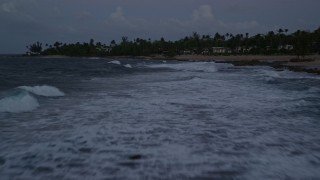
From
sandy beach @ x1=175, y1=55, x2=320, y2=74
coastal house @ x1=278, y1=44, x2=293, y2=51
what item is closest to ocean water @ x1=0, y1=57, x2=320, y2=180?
sandy beach @ x1=175, y1=55, x2=320, y2=74

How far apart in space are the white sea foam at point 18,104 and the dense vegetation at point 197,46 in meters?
63.5

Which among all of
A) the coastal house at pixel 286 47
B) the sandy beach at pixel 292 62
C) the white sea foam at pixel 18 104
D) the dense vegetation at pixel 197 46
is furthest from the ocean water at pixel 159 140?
the coastal house at pixel 286 47

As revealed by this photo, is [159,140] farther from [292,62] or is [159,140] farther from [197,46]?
[197,46]

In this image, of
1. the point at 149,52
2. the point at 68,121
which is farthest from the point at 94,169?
the point at 149,52

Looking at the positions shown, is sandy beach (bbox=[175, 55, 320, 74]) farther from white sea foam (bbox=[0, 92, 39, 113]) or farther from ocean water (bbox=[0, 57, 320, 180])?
white sea foam (bbox=[0, 92, 39, 113])

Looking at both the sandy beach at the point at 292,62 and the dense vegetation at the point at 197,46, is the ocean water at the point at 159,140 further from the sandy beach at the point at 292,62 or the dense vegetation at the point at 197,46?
the dense vegetation at the point at 197,46

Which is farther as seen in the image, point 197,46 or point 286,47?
point 197,46

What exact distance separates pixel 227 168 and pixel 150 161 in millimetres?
1369

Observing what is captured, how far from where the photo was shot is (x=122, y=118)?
11023 millimetres

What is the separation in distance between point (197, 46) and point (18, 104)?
428ft

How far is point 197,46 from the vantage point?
141m

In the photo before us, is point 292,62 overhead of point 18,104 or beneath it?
beneath

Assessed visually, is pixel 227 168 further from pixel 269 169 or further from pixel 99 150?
pixel 99 150

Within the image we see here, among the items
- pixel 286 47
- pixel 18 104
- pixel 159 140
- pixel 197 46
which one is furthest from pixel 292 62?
pixel 197 46
